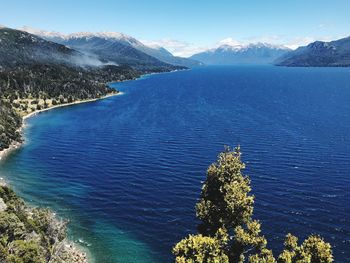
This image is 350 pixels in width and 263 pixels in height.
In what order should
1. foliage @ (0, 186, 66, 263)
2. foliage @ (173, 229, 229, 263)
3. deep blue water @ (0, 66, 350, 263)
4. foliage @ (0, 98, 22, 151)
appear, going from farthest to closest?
foliage @ (0, 98, 22, 151) → deep blue water @ (0, 66, 350, 263) → foliage @ (0, 186, 66, 263) → foliage @ (173, 229, 229, 263)

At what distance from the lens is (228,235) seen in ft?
205

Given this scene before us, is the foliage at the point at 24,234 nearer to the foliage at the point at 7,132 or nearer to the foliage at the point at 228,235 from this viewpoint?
the foliage at the point at 228,235

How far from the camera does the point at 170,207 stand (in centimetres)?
10156

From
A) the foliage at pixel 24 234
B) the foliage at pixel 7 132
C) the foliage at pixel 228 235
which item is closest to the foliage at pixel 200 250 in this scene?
the foliage at pixel 228 235

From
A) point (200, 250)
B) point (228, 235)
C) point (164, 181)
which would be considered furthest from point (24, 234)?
point (164, 181)

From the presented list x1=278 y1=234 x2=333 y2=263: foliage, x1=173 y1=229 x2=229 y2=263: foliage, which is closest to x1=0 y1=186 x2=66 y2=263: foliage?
x1=173 y1=229 x2=229 y2=263: foliage

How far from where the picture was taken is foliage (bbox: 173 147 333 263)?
53188 mm

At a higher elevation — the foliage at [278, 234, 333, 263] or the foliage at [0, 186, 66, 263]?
the foliage at [278, 234, 333, 263]

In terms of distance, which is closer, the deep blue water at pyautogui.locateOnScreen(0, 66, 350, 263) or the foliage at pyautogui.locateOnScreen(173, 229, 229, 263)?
the foliage at pyautogui.locateOnScreen(173, 229, 229, 263)

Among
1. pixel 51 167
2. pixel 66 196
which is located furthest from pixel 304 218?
pixel 51 167

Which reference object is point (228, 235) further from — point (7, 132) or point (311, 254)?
point (7, 132)

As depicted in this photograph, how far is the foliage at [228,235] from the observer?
53.2 metres

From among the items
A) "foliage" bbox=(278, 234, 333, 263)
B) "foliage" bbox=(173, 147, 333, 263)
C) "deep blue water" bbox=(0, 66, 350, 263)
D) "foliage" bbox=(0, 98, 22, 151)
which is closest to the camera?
"foliage" bbox=(278, 234, 333, 263)

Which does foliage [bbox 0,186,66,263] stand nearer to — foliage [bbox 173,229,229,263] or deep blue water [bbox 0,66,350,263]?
deep blue water [bbox 0,66,350,263]
